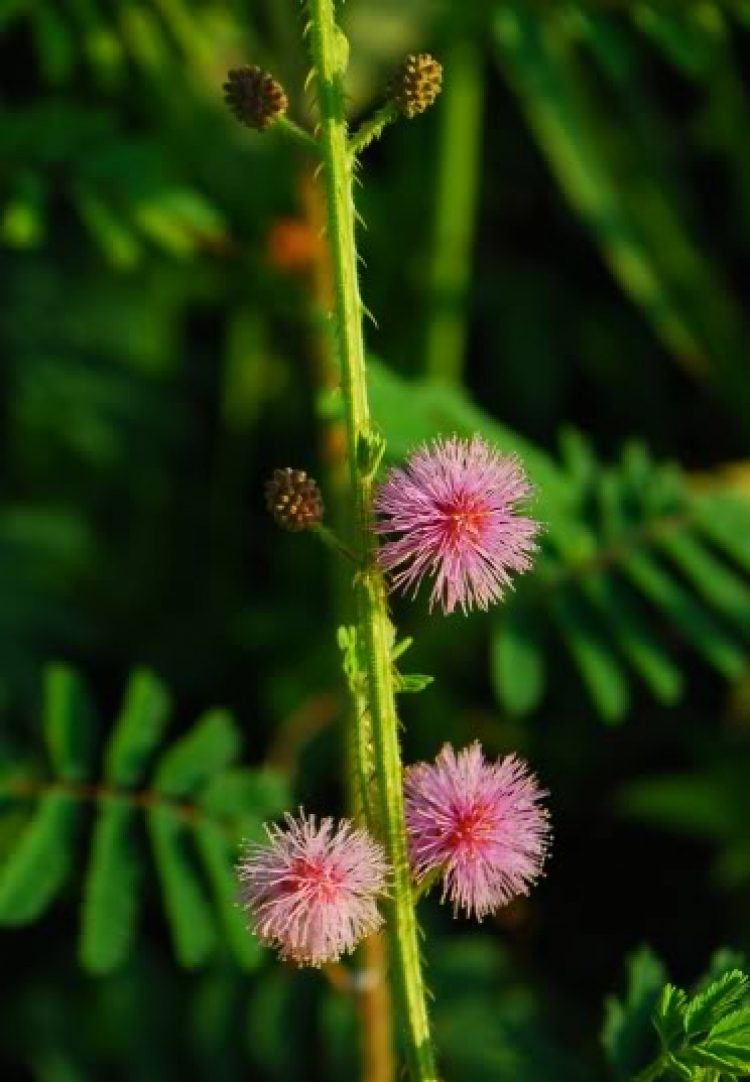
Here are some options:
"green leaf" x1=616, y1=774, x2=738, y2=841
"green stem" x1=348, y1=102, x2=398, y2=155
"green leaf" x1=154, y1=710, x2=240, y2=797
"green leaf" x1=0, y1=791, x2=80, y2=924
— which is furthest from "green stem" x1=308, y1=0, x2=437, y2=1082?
"green leaf" x1=616, y1=774, x2=738, y2=841

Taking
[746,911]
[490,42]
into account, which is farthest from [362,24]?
[746,911]

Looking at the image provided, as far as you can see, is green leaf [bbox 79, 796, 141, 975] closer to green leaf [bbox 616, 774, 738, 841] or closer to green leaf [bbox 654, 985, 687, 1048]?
green leaf [bbox 654, 985, 687, 1048]

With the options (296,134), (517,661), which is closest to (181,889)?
(517,661)

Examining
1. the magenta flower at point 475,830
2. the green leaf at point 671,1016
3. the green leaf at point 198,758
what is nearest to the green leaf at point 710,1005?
the green leaf at point 671,1016

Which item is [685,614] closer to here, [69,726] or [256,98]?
[69,726]

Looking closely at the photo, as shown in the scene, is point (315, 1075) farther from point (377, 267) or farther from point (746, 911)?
point (377, 267)
